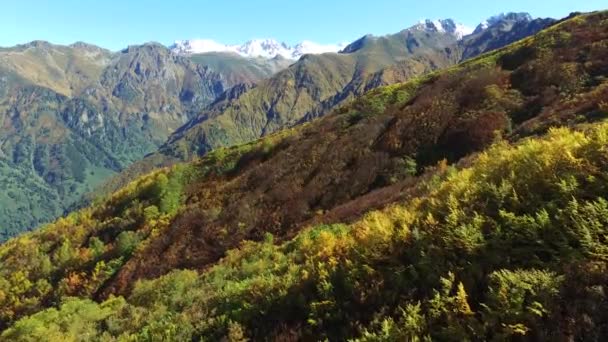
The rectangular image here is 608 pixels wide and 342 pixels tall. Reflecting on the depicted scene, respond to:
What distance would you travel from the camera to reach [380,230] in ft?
32.0

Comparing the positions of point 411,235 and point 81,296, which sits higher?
point 411,235

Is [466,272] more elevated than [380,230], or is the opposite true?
[380,230]

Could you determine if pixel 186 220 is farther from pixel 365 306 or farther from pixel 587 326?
pixel 587 326

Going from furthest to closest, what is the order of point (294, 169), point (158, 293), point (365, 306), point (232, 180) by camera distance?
point (232, 180)
point (294, 169)
point (158, 293)
point (365, 306)

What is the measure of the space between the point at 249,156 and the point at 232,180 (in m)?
3.46

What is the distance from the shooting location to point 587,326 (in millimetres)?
6172

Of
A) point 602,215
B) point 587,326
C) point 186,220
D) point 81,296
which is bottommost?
point 81,296

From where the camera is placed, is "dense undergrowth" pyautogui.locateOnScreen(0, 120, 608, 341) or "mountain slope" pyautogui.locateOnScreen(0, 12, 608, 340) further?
"mountain slope" pyautogui.locateOnScreen(0, 12, 608, 340)

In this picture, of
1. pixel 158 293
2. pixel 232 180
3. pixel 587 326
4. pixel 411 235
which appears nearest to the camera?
pixel 587 326

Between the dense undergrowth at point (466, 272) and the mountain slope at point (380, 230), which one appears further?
the mountain slope at point (380, 230)

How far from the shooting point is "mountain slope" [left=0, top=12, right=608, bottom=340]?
7.46 metres

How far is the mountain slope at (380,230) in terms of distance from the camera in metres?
7.46

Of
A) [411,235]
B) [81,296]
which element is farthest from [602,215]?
[81,296]

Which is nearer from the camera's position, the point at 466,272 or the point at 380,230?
the point at 466,272
